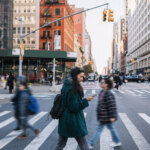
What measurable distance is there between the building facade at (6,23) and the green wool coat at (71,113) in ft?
170

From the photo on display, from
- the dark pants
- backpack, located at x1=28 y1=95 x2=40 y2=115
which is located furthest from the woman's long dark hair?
backpack, located at x1=28 y1=95 x2=40 y2=115

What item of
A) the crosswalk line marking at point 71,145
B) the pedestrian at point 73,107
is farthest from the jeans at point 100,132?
the pedestrian at point 73,107

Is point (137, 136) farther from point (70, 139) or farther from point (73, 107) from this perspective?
point (73, 107)

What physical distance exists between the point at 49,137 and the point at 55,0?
58329 millimetres

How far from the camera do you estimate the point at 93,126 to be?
748cm

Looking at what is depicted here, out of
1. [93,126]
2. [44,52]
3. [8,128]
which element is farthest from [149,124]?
[44,52]

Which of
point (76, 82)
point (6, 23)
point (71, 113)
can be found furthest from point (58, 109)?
point (6, 23)

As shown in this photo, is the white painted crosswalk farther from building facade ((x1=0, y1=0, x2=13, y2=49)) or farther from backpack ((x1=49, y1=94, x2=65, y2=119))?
building facade ((x1=0, y1=0, x2=13, y2=49))

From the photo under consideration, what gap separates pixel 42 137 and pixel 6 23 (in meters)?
52.6

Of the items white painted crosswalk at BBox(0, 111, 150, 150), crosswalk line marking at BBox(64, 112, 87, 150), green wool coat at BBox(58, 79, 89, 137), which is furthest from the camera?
white painted crosswalk at BBox(0, 111, 150, 150)

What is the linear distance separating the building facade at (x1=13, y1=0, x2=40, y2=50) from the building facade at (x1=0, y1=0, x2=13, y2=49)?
2.36 metres

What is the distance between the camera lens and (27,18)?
192 feet

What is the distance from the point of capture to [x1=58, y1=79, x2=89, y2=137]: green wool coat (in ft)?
11.9

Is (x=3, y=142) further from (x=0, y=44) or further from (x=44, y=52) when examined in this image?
(x=0, y=44)
